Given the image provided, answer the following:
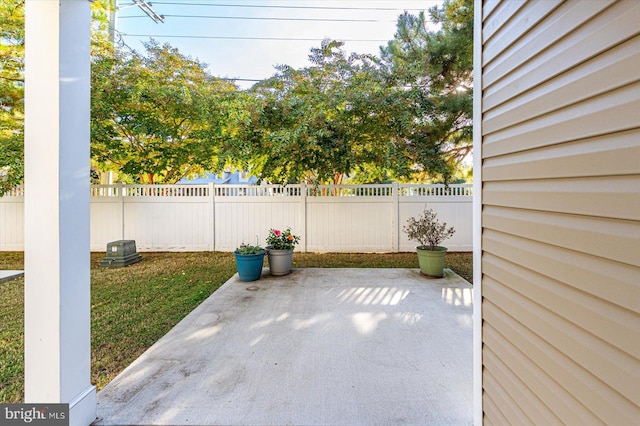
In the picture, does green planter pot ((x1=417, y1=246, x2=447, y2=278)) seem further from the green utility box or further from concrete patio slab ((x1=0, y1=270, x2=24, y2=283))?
concrete patio slab ((x1=0, y1=270, x2=24, y2=283))

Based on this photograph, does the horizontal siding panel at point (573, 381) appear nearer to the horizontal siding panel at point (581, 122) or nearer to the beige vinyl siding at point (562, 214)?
the beige vinyl siding at point (562, 214)

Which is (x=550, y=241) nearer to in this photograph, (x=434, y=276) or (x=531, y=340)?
(x=531, y=340)

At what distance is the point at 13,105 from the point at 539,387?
8926 mm

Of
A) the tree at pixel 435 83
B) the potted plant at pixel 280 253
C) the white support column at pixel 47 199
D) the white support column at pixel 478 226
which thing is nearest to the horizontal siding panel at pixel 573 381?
the white support column at pixel 478 226

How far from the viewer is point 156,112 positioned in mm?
6297

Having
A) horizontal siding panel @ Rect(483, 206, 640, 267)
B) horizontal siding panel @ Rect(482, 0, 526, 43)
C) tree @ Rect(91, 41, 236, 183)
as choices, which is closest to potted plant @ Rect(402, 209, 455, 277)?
horizontal siding panel @ Rect(483, 206, 640, 267)

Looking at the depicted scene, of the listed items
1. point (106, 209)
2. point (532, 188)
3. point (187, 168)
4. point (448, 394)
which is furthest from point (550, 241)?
point (187, 168)

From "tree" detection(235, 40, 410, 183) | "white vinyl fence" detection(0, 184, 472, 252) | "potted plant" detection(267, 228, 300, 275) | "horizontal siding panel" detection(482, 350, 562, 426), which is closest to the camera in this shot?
"horizontal siding panel" detection(482, 350, 562, 426)

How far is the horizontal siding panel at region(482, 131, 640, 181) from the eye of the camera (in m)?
0.71

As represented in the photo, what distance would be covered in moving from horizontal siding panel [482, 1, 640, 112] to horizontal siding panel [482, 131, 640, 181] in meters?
0.24

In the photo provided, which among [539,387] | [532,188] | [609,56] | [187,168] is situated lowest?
[539,387]

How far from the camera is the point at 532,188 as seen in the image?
1.05 meters

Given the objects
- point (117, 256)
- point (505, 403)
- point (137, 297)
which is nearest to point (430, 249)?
point (505, 403)

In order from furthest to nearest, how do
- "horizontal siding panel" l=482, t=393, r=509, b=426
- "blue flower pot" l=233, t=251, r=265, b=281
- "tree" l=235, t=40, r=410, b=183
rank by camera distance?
"tree" l=235, t=40, r=410, b=183 < "blue flower pot" l=233, t=251, r=265, b=281 < "horizontal siding panel" l=482, t=393, r=509, b=426
